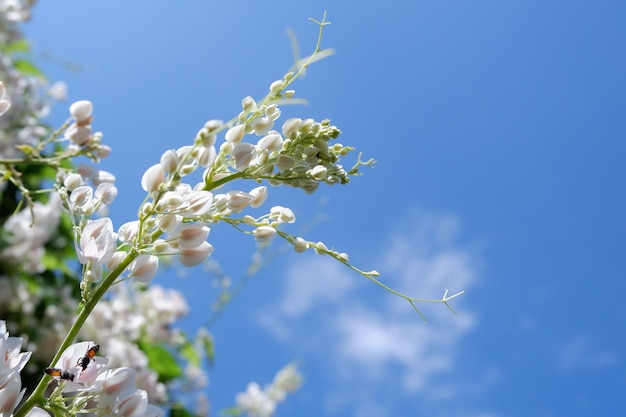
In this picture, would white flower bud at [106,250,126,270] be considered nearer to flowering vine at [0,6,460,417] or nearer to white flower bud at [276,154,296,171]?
flowering vine at [0,6,460,417]

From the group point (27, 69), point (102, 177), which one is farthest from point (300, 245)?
point (27, 69)

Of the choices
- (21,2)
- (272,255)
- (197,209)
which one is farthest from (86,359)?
(21,2)

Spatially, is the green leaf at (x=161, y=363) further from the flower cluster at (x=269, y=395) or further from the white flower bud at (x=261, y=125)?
the white flower bud at (x=261, y=125)

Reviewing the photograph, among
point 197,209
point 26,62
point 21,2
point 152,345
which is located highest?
point 26,62

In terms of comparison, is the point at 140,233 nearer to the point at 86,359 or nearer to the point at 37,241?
the point at 86,359

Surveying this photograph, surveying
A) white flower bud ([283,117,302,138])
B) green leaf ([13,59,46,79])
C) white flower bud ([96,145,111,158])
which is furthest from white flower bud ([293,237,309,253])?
green leaf ([13,59,46,79])

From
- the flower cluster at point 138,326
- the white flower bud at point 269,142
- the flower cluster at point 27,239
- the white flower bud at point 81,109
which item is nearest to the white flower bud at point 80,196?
the white flower bud at point 269,142
